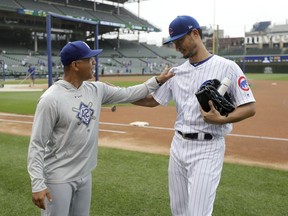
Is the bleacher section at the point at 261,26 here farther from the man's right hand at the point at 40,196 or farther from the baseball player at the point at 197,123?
the man's right hand at the point at 40,196

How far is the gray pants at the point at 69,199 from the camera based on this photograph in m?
2.63

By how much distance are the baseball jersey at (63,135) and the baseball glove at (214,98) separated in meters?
0.90

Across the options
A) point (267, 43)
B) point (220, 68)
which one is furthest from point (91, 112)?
point (267, 43)

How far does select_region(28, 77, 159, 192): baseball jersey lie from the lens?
2.54 m

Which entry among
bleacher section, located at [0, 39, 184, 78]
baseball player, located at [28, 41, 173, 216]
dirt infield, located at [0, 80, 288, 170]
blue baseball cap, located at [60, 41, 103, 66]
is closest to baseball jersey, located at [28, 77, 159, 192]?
baseball player, located at [28, 41, 173, 216]

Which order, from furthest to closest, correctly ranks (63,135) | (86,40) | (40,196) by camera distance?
(86,40) < (63,135) < (40,196)

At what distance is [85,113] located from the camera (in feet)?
8.96

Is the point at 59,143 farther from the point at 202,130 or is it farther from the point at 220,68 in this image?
the point at 220,68

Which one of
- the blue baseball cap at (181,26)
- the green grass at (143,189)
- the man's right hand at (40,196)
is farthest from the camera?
the green grass at (143,189)

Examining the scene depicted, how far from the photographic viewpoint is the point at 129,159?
21.8ft

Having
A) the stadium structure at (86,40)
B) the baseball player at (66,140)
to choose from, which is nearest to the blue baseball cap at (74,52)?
the baseball player at (66,140)

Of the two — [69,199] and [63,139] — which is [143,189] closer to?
[69,199]

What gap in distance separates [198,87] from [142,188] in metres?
2.65

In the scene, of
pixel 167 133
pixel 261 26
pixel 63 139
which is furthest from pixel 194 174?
pixel 261 26
